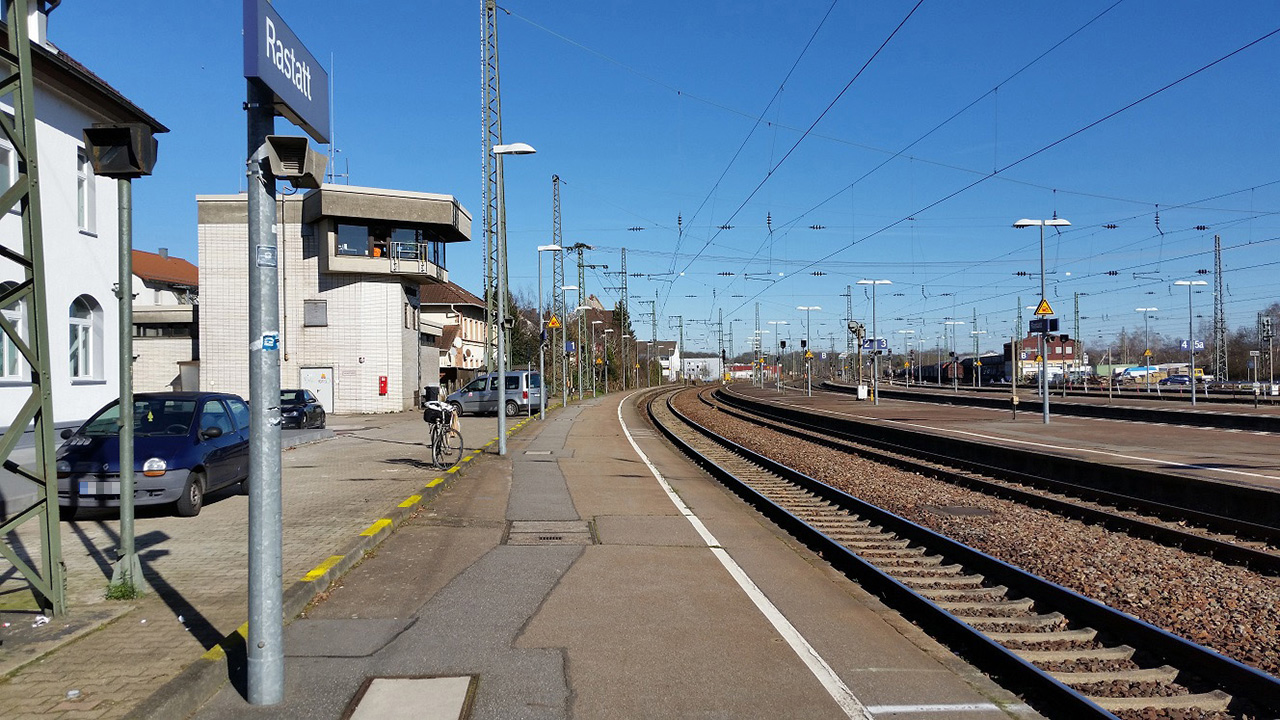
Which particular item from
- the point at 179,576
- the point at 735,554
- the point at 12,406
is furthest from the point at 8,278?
the point at 735,554

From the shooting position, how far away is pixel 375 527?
33.2 ft

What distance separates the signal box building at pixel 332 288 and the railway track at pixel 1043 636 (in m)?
30.6

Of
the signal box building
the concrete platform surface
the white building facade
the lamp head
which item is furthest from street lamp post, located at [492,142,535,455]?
the signal box building

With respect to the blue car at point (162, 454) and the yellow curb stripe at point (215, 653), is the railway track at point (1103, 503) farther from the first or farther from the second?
the blue car at point (162, 454)

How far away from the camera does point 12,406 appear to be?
1559 cm

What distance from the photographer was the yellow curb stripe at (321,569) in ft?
24.8

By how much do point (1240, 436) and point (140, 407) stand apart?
2643 cm

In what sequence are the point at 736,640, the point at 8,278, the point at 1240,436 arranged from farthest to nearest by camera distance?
the point at 1240,436 < the point at 8,278 < the point at 736,640

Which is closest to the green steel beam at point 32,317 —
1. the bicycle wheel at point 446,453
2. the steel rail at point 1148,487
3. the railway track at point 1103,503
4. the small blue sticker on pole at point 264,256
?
the small blue sticker on pole at point 264,256

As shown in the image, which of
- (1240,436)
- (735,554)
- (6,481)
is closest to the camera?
(735,554)

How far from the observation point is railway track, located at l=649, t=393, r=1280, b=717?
17.3 ft

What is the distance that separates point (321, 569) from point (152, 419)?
5284mm

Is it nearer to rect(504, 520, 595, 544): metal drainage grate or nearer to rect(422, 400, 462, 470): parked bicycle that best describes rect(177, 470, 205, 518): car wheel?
rect(504, 520, 595, 544): metal drainage grate

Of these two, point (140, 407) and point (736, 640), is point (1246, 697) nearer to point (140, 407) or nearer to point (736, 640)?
point (736, 640)
